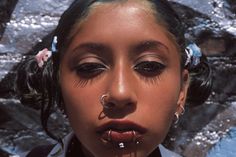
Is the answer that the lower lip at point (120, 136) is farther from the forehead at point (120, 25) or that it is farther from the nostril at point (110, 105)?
the forehead at point (120, 25)

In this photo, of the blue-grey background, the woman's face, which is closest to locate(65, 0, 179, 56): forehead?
the woman's face

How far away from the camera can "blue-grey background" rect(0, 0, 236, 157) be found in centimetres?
145

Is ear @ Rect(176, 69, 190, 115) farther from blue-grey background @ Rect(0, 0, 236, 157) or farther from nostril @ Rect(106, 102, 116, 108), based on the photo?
blue-grey background @ Rect(0, 0, 236, 157)

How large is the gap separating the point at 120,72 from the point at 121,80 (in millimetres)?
18

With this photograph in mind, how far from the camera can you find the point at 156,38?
1.00m

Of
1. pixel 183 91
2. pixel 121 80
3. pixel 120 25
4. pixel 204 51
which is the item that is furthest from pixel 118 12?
pixel 204 51

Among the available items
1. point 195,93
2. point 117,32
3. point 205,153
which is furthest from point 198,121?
point 117,32

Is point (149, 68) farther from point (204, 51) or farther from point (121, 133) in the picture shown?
point (204, 51)

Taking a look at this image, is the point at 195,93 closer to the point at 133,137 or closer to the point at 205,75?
the point at 205,75

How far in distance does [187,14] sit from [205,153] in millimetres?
388

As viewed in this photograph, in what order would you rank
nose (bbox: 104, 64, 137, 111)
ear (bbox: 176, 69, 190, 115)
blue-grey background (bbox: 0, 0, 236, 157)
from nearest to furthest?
nose (bbox: 104, 64, 137, 111) < ear (bbox: 176, 69, 190, 115) < blue-grey background (bbox: 0, 0, 236, 157)

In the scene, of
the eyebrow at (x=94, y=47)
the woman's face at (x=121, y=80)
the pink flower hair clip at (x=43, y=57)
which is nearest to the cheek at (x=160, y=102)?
the woman's face at (x=121, y=80)

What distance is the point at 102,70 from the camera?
981mm

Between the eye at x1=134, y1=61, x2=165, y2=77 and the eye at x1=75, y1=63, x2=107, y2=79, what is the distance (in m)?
0.06
